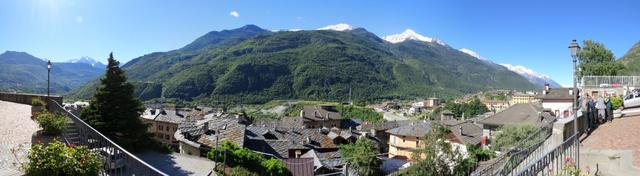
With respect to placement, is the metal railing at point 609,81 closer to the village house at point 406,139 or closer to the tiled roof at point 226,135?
the village house at point 406,139

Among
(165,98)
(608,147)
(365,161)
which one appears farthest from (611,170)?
A: (165,98)

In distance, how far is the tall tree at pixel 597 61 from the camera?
40.9 m

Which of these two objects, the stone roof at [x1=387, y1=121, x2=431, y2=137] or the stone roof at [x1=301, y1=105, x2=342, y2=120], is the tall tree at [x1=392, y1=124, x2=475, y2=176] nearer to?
the stone roof at [x1=387, y1=121, x2=431, y2=137]

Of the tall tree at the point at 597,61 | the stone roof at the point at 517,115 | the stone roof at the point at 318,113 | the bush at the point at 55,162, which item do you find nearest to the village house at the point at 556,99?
the stone roof at the point at 517,115

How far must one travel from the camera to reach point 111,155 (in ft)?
35.0

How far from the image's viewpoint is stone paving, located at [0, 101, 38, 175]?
11.3 meters

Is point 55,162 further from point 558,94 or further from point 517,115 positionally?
point 558,94

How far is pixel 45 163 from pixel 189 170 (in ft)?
47.6

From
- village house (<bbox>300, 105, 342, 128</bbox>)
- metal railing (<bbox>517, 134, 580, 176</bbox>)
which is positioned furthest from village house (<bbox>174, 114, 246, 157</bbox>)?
village house (<bbox>300, 105, 342, 128</bbox>)

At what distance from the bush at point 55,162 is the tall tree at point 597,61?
43.5 metres

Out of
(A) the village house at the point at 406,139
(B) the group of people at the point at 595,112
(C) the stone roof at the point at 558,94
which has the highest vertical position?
(C) the stone roof at the point at 558,94

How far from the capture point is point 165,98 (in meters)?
194

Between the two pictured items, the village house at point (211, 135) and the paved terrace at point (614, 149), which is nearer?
the paved terrace at point (614, 149)

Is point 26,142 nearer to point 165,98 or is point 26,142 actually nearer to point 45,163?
point 45,163
